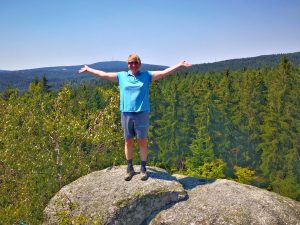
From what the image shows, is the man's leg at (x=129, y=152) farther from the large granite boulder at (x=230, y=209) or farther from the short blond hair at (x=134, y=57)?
the short blond hair at (x=134, y=57)

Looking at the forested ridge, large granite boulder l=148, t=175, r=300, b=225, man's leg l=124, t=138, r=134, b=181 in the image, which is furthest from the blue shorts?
the forested ridge

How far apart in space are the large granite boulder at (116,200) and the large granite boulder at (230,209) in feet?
1.12

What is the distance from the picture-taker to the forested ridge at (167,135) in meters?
15.4

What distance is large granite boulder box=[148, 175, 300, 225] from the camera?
10062 millimetres

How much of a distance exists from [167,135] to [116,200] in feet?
165

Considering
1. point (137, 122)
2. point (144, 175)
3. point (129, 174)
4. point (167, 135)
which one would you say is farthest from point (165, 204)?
point (167, 135)

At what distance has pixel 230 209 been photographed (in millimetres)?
10258

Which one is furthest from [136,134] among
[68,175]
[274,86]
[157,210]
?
[274,86]

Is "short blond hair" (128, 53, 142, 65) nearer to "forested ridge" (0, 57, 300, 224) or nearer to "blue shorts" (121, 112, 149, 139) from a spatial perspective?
"blue shorts" (121, 112, 149, 139)

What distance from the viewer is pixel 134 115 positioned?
10617 mm

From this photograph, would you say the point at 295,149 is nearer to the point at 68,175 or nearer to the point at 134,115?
the point at 68,175

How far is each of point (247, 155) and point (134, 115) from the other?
46373 mm

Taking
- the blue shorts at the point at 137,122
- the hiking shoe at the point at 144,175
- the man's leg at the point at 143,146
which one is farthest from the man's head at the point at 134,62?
the hiking shoe at the point at 144,175

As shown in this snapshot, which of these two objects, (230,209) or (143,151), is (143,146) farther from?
(230,209)
